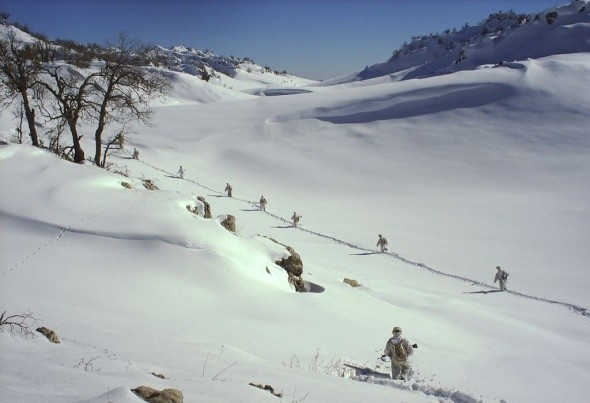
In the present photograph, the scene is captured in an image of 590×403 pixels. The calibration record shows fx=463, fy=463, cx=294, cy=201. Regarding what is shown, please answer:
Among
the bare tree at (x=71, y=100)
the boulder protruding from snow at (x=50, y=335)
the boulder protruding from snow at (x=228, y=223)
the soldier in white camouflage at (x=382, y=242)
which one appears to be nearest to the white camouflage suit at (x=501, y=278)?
the soldier in white camouflage at (x=382, y=242)

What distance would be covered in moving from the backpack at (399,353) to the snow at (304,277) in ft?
1.23

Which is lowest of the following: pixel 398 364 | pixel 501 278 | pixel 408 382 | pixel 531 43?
pixel 408 382

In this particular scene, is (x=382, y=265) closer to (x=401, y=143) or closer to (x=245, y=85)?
(x=401, y=143)

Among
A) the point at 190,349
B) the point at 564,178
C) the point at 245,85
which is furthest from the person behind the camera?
the point at 245,85

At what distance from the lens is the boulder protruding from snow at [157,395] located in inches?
137

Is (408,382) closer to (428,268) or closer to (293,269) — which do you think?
(293,269)

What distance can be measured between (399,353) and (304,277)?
16.9ft

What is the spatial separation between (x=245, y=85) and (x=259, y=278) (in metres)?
114

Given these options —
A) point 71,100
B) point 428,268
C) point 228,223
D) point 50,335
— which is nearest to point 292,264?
point 228,223

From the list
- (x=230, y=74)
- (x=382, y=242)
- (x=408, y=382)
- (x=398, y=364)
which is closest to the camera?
(x=408, y=382)

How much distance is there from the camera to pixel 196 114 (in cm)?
5334

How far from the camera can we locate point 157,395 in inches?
139

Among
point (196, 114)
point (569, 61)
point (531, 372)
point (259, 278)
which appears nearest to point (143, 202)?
point (259, 278)

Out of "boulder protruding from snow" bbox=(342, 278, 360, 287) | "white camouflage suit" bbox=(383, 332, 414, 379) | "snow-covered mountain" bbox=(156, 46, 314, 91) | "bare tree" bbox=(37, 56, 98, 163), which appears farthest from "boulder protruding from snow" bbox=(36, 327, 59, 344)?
"snow-covered mountain" bbox=(156, 46, 314, 91)
